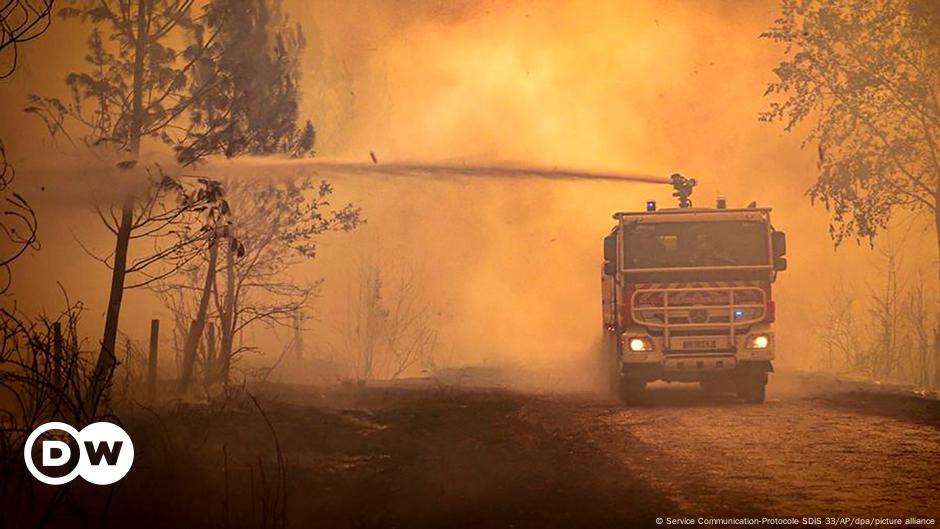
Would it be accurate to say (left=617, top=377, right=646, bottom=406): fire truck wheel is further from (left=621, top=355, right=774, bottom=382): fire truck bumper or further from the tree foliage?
the tree foliage

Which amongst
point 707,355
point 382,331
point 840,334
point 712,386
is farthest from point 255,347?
point 840,334

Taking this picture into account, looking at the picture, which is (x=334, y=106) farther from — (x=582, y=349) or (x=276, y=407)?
(x=582, y=349)

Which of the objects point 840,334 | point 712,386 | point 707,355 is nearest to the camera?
point 707,355

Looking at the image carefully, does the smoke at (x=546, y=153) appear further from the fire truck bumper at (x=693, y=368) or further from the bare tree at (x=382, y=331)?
the fire truck bumper at (x=693, y=368)

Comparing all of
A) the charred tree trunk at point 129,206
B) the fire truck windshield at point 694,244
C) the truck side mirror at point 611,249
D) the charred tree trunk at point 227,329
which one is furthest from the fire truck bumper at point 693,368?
the charred tree trunk at point 129,206

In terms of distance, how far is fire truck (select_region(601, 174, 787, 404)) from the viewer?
17.4 m

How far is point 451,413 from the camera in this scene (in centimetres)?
1639

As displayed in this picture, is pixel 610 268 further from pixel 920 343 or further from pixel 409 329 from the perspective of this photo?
pixel 409 329

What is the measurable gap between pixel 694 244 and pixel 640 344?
2023mm

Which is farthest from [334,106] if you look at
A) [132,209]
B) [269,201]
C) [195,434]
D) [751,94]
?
[751,94]

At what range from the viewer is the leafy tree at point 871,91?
21.8m

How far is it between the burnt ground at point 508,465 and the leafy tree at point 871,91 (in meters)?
6.98

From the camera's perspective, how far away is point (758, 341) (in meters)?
17.4

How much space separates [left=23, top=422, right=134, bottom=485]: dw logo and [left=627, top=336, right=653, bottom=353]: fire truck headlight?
933 centimetres
